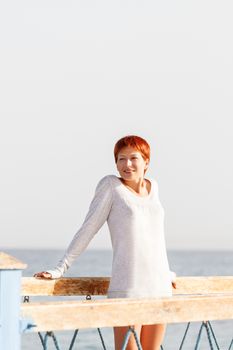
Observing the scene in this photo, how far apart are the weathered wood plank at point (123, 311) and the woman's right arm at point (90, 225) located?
2.52 feet

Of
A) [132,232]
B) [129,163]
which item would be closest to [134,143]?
[129,163]

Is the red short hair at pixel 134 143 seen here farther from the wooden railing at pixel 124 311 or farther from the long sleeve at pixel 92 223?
the wooden railing at pixel 124 311

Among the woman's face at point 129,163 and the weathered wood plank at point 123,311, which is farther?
the woman's face at point 129,163

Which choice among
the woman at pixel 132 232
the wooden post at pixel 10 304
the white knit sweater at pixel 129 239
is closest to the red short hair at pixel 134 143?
the woman at pixel 132 232

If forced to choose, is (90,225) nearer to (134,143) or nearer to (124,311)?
(134,143)

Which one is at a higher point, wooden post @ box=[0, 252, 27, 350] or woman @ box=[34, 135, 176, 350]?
woman @ box=[34, 135, 176, 350]

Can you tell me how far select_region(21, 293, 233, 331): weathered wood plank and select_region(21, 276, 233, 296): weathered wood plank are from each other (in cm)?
82

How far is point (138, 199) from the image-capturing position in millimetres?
4105

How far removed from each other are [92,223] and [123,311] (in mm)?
Answer: 869

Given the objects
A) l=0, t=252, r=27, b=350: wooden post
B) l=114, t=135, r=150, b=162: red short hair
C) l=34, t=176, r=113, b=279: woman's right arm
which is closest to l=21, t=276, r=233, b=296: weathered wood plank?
l=34, t=176, r=113, b=279: woman's right arm

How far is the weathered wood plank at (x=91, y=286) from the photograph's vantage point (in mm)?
4117

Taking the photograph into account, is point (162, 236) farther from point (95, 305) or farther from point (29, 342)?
point (29, 342)

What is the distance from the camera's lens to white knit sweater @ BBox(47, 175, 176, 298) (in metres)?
4.04

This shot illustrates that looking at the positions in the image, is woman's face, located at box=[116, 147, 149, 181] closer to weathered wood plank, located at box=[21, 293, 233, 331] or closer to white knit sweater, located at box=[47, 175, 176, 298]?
white knit sweater, located at box=[47, 175, 176, 298]
